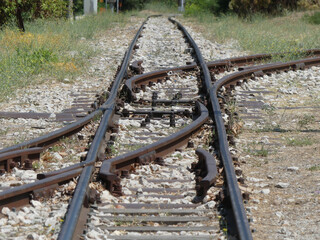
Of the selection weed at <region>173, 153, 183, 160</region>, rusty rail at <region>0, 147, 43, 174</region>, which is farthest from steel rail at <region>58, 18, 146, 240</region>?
weed at <region>173, 153, 183, 160</region>

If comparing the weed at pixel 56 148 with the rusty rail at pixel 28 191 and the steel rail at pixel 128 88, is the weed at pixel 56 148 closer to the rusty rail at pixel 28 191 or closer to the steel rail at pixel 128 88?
the steel rail at pixel 128 88

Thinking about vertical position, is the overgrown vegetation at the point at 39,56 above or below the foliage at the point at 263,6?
above

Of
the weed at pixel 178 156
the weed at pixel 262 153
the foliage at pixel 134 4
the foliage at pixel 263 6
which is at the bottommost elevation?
the foliage at pixel 134 4

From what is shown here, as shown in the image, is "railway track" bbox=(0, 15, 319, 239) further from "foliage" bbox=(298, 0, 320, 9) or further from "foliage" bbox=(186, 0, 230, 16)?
"foliage" bbox=(186, 0, 230, 16)

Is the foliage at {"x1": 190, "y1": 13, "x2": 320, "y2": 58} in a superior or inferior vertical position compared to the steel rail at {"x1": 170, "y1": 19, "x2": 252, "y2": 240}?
inferior

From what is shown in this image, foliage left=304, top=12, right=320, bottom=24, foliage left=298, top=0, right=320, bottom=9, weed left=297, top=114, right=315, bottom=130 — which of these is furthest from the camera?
foliage left=298, top=0, right=320, bottom=9

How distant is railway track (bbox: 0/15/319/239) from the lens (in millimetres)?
4488

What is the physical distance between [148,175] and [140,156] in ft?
0.91

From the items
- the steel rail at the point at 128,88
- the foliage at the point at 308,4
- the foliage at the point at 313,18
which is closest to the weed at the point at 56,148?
the steel rail at the point at 128,88

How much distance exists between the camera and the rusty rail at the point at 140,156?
522 centimetres

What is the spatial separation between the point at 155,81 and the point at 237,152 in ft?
14.4

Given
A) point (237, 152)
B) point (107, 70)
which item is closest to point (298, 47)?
point (107, 70)

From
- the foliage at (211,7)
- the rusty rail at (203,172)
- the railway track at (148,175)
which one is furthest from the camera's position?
the foliage at (211,7)

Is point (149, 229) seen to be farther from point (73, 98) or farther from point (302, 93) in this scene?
point (302, 93)
